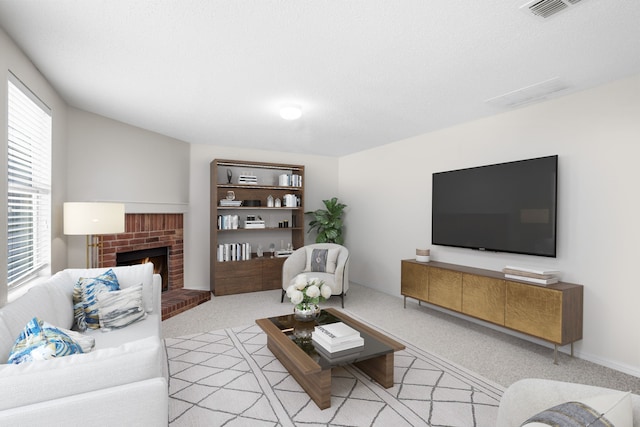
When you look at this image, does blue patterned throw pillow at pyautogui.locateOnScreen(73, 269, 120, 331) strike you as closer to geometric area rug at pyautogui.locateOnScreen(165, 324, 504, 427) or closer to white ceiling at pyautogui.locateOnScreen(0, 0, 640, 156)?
geometric area rug at pyautogui.locateOnScreen(165, 324, 504, 427)

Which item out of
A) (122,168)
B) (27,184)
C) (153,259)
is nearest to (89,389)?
(27,184)

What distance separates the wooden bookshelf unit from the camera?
282 centimetres

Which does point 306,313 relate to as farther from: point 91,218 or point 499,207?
point 499,207

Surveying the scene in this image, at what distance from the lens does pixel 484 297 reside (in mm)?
3395

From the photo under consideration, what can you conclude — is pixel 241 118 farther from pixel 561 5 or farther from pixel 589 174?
pixel 589 174

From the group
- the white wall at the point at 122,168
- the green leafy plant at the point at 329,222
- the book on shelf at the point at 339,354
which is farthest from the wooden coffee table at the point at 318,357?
the green leafy plant at the point at 329,222

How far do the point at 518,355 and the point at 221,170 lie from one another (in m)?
4.75

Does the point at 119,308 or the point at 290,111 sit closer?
the point at 119,308

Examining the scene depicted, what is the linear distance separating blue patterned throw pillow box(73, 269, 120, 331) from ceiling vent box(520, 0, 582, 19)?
136 inches

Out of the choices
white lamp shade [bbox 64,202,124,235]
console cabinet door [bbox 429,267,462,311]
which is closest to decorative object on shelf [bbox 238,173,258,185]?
white lamp shade [bbox 64,202,124,235]

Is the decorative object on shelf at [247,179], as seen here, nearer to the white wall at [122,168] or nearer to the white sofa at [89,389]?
the white wall at [122,168]

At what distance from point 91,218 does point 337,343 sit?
96.7 inches

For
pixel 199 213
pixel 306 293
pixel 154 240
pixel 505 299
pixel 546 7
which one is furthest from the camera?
pixel 199 213

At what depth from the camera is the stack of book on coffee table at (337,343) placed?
228cm
